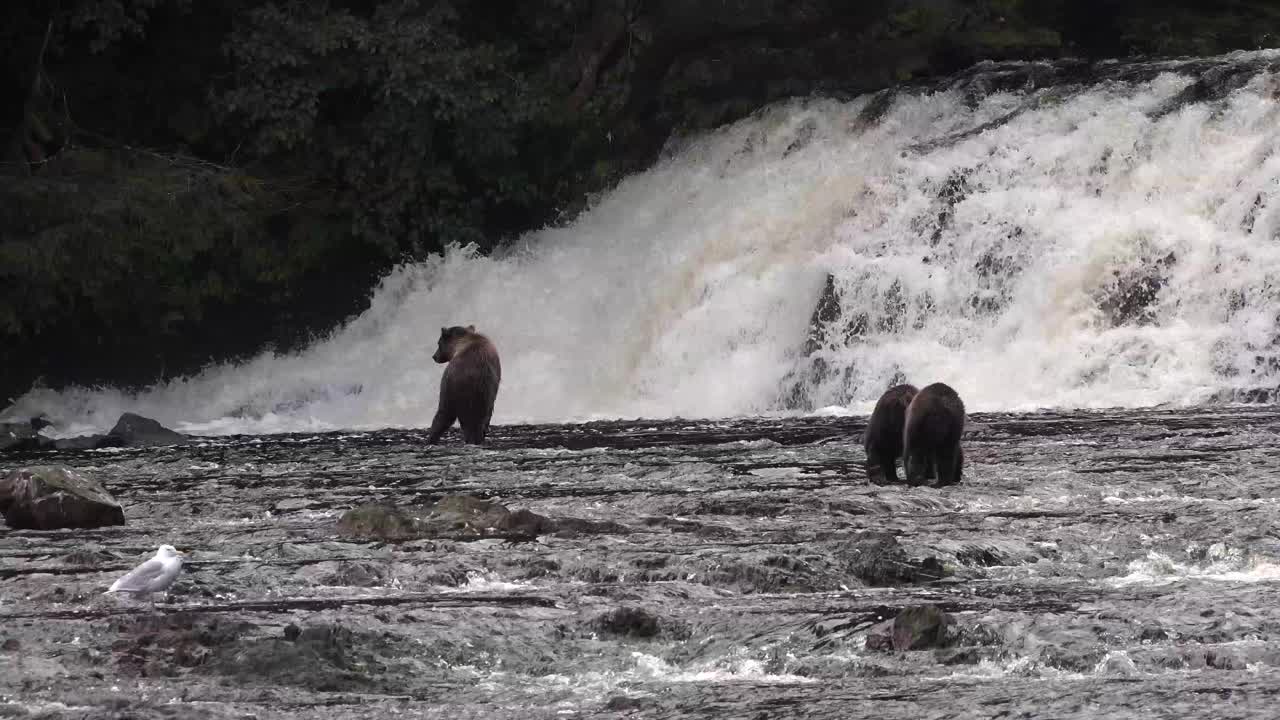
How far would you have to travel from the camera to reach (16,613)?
8.33 m

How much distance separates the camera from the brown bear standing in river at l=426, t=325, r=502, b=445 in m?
15.7

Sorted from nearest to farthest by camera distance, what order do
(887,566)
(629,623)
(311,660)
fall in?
(311,660) → (629,623) → (887,566)

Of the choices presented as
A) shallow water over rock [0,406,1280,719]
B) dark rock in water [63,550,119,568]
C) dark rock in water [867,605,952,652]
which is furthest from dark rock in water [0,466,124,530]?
dark rock in water [867,605,952,652]

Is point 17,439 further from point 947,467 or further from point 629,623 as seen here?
point 629,623

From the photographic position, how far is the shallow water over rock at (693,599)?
276 inches

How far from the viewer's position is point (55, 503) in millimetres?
11164

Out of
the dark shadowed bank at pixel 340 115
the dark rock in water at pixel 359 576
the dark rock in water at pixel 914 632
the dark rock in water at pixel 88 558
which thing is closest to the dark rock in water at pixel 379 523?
the dark rock in water at pixel 359 576

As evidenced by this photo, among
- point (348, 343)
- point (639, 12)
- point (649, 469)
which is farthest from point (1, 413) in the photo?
point (649, 469)

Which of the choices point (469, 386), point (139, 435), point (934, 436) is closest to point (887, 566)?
point (934, 436)

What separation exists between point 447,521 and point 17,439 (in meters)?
10.3

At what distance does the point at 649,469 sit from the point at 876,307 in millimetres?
7461

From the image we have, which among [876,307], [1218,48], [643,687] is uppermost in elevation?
[1218,48]

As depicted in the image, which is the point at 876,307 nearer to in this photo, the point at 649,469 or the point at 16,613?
the point at 649,469

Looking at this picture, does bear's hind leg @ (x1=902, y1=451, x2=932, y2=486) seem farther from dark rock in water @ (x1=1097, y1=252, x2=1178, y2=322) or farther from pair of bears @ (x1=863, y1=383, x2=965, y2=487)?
dark rock in water @ (x1=1097, y1=252, x2=1178, y2=322)
